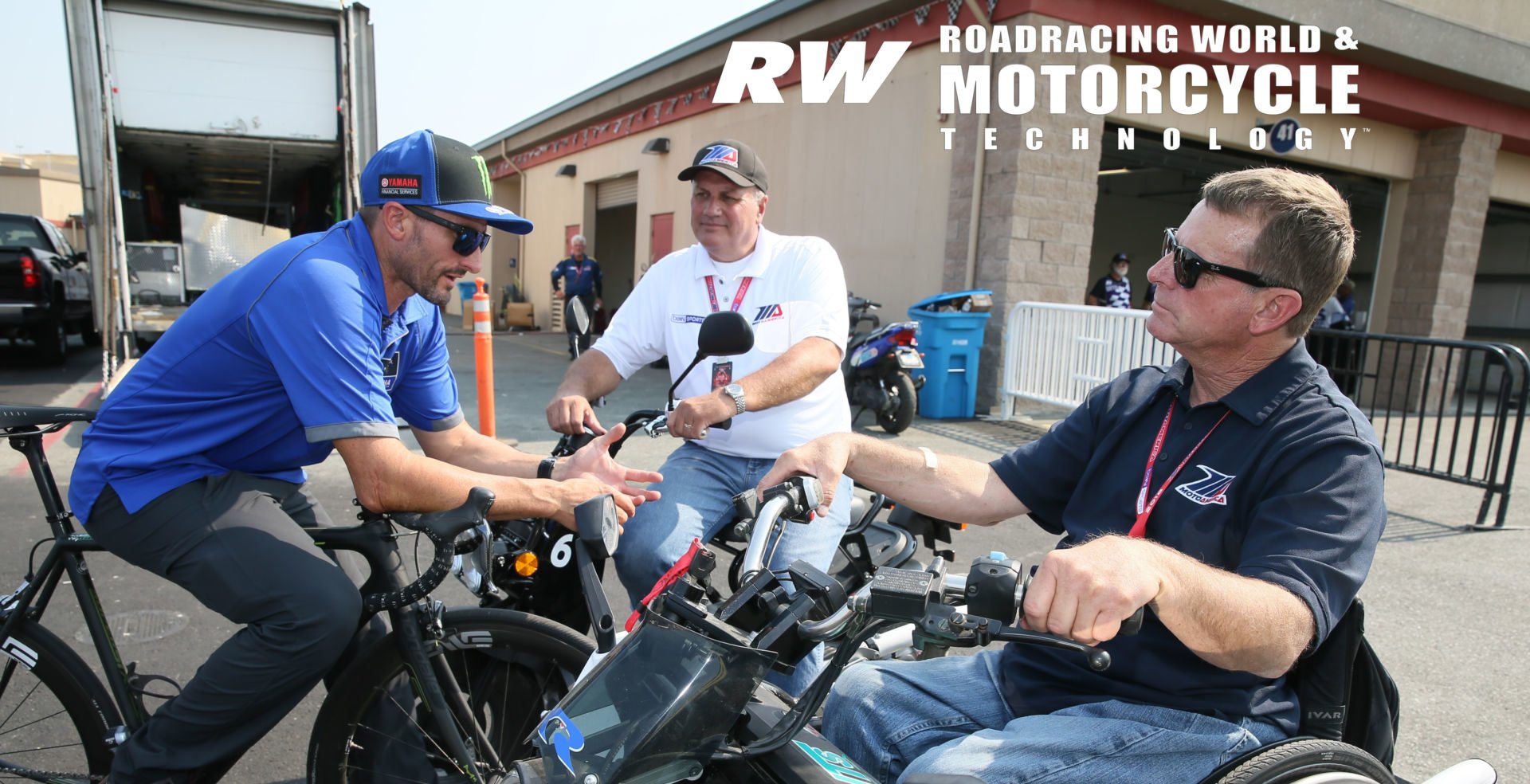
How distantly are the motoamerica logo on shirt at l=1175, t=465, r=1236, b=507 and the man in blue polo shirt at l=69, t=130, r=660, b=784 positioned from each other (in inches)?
53.5

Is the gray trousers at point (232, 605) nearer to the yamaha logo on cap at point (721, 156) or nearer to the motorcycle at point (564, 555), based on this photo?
the motorcycle at point (564, 555)

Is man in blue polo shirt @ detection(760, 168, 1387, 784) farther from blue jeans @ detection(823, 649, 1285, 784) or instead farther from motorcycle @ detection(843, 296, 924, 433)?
motorcycle @ detection(843, 296, 924, 433)

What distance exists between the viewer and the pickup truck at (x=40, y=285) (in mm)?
11000

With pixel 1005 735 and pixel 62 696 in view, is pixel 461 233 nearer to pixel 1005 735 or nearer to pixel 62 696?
pixel 62 696

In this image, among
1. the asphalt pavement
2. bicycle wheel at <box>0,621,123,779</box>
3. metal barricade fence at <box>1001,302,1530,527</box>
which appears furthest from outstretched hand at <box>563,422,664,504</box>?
metal barricade fence at <box>1001,302,1530,527</box>

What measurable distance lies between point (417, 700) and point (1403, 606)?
4.89 metres

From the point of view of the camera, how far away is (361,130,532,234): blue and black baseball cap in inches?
89.4

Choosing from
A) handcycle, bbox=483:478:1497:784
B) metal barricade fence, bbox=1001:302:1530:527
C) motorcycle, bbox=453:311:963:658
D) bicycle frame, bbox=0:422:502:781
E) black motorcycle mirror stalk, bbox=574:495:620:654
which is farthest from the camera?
metal barricade fence, bbox=1001:302:1530:527

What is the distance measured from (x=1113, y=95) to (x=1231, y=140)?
2607 mm

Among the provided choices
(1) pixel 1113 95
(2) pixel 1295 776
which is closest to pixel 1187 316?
(2) pixel 1295 776

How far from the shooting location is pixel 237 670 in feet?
7.04

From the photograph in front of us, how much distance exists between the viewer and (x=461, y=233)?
234 centimetres

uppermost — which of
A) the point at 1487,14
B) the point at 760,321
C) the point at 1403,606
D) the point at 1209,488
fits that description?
the point at 1487,14

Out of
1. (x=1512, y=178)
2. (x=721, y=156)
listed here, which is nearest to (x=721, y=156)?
(x=721, y=156)
